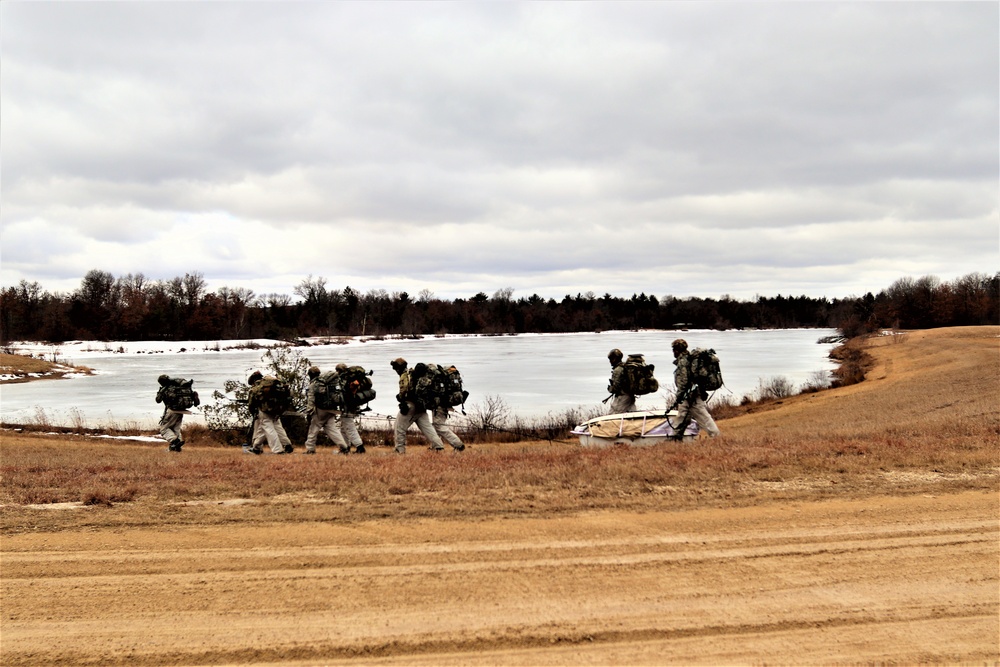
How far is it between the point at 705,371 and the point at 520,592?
23.5ft

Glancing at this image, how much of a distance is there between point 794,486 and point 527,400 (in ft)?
65.0

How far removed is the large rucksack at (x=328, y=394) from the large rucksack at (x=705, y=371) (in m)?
6.45

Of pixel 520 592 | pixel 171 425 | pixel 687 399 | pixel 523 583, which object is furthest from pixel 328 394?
pixel 520 592

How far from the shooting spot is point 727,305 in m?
167

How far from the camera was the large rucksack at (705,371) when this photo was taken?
1117 centimetres

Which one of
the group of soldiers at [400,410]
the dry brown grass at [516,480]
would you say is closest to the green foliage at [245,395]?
the group of soldiers at [400,410]

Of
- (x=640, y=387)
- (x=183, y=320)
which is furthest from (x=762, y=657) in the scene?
(x=183, y=320)

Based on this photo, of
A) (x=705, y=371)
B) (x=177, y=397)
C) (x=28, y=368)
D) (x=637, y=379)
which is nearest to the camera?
(x=705, y=371)

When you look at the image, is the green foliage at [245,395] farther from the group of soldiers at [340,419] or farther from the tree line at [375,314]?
the tree line at [375,314]

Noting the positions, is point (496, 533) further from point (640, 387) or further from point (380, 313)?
point (380, 313)

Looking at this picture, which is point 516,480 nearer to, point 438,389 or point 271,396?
point 438,389

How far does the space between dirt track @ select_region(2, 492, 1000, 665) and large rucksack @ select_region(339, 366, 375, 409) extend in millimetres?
6876

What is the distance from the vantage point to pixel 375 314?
127938 mm

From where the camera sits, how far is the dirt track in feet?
13.6
